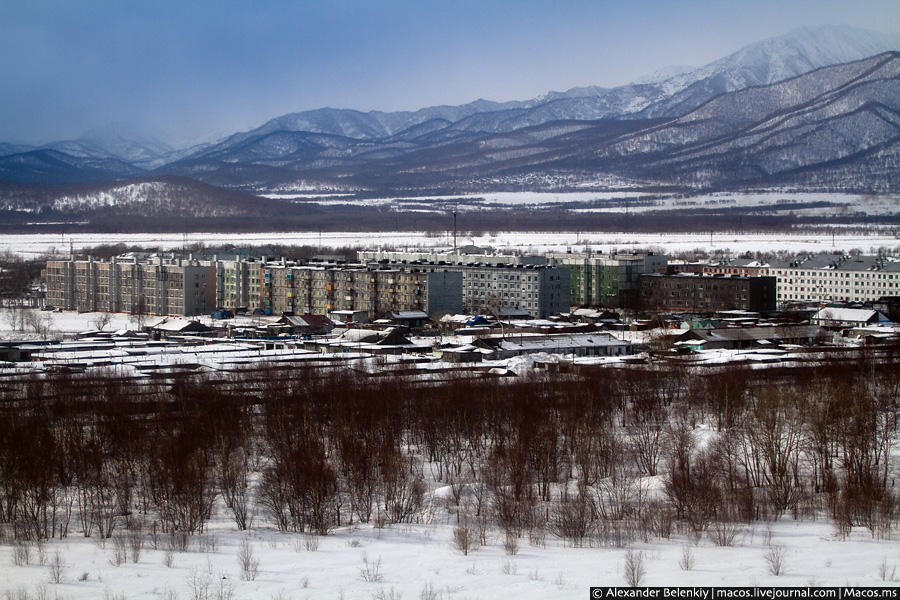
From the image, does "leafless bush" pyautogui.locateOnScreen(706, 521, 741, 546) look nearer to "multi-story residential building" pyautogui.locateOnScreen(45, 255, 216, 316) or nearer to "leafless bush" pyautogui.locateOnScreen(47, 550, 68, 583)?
"leafless bush" pyautogui.locateOnScreen(47, 550, 68, 583)

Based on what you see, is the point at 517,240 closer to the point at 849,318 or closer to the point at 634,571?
the point at 849,318

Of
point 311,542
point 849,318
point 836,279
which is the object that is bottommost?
point 311,542

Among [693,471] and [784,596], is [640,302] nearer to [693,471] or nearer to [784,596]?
[693,471]

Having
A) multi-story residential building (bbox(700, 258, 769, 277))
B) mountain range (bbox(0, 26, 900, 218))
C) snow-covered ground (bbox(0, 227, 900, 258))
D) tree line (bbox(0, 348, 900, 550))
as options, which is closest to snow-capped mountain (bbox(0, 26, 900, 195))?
mountain range (bbox(0, 26, 900, 218))

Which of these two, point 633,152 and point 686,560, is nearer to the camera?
point 686,560

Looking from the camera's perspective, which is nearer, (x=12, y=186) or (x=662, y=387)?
(x=662, y=387)

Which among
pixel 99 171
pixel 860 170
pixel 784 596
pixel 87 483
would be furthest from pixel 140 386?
pixel 99 171

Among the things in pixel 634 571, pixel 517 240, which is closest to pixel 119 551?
pixel 634 571
